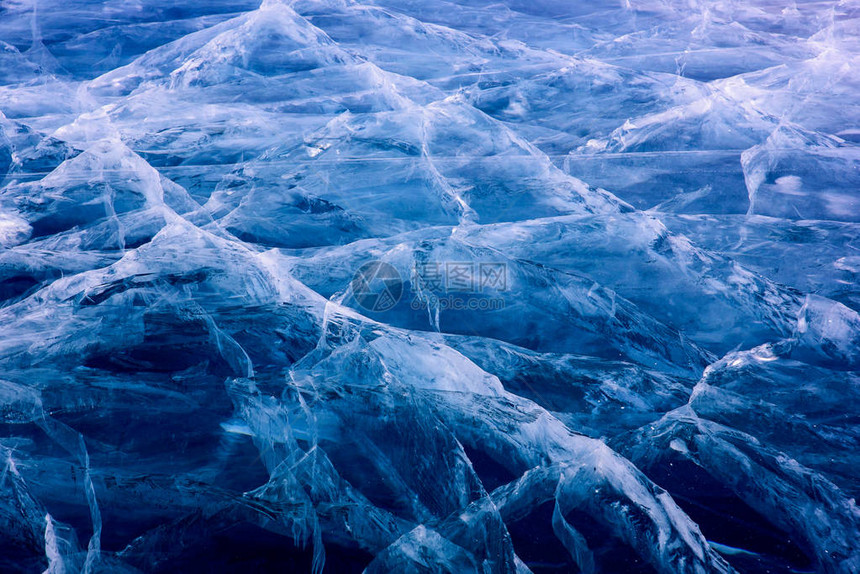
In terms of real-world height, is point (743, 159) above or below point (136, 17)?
below

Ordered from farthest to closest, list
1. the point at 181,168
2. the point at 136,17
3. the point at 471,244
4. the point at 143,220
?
the point at 136,17 < the point at 181,168 < the point at 143,220 < the point at 471,244

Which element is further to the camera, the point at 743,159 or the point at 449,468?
the point at 743,159

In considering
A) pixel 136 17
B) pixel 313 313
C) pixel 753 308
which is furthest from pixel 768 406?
pixel 136 17

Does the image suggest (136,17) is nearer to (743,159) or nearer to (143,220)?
(143,220)

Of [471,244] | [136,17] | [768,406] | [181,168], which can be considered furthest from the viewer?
[136,17]

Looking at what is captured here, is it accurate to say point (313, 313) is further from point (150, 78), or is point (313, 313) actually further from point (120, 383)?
point (150, 78)

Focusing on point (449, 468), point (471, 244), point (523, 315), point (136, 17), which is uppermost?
point (136, 17)
